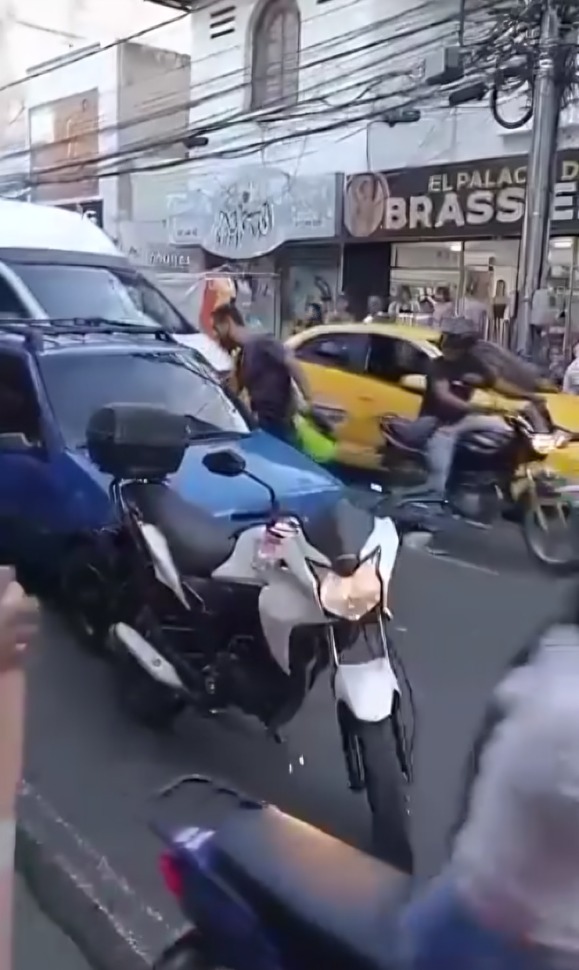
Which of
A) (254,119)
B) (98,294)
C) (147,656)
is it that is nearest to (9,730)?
(147,656)

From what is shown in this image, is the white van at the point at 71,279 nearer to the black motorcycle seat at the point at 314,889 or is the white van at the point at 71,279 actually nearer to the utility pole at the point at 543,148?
the utility pole at the point at 543,148

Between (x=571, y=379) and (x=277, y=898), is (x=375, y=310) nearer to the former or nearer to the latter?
(x=571, y=379)

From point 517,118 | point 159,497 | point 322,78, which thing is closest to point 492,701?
point 159,497

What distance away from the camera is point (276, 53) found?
1.11m

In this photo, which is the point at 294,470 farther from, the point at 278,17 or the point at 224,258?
the point at 278,17

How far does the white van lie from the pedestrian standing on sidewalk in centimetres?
36

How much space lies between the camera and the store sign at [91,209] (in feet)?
3.85

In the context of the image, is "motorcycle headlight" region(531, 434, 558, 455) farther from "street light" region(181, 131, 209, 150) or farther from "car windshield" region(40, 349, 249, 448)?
"street light" region(181, 131, 209, 150)

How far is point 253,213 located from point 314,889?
70 centimetres

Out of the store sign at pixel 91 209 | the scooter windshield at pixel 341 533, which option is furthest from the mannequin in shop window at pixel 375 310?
the store sign at pixel 91 209

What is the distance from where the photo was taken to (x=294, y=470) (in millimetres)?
1045

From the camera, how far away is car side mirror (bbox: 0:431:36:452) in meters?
1.05

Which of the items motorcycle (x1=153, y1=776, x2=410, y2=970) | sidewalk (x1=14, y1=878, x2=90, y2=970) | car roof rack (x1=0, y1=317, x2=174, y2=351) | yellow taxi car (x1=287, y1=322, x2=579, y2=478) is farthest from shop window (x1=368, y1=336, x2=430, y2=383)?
sidewalk (x1=14, y1=878, x2=90, y2=970)

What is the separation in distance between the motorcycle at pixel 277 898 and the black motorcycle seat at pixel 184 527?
24cm
